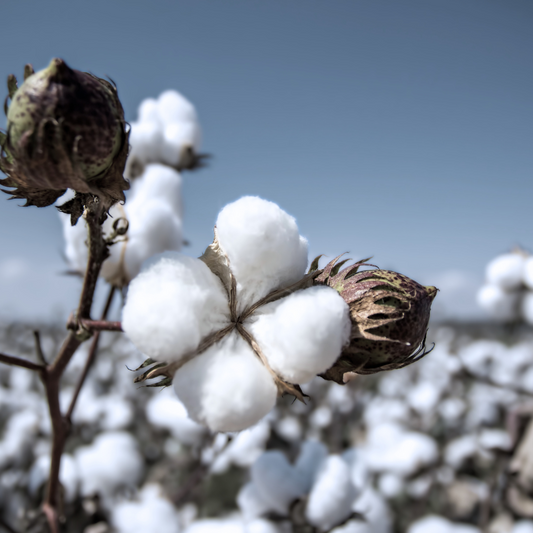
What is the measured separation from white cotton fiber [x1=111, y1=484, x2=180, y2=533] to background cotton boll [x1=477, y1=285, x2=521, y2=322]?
8.76ft

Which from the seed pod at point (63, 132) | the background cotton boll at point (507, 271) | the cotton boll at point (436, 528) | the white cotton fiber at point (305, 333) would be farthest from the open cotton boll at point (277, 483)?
the background cotton boll at point (507, 271)

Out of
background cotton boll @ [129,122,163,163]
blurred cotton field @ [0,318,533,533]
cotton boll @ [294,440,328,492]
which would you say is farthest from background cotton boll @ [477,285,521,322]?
background cotton boll @ [129,122,163,163]

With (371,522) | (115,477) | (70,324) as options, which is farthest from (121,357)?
(70,324)

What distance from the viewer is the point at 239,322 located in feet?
2.28

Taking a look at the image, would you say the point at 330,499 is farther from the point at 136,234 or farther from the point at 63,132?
the point at 63,132

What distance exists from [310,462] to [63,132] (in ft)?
5.36

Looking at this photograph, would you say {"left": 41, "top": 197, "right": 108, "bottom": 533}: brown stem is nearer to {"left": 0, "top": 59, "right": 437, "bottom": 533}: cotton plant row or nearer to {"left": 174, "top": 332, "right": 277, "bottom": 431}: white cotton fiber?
{"left": 0, "top": 59, "right": 437, "bottom": 533}: cotton plant row

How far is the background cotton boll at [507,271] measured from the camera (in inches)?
128

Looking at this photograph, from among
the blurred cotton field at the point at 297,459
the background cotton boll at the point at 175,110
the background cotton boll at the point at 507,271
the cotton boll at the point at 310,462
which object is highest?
the background cotton boll at the point at 175,110

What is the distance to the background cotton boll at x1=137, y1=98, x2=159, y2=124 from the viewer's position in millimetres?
2211

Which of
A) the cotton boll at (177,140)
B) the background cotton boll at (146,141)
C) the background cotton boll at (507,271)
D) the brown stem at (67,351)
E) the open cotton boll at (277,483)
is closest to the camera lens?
the brown stem at (67,351)

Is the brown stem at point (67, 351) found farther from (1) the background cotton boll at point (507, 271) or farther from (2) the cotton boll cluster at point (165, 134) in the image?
(1) the background cotton boll at point (507, 271)

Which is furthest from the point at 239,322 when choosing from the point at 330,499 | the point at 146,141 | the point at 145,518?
the point at 146,141

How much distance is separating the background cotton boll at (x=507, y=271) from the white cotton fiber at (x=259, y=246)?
3.03 meters
